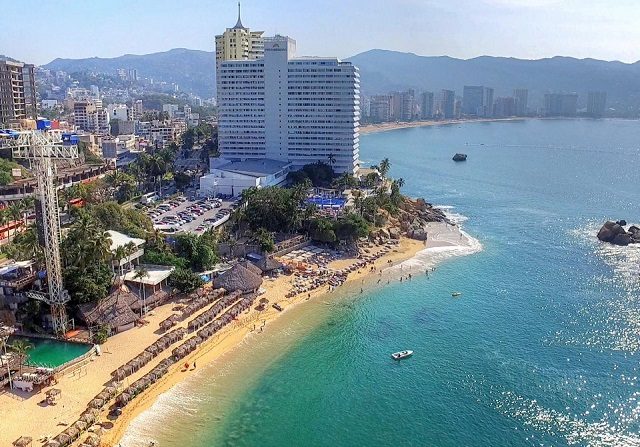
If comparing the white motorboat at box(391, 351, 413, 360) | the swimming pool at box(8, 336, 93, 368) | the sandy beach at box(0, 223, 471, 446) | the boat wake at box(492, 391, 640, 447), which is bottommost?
the boat wake at box(492, 391, 640, 447)

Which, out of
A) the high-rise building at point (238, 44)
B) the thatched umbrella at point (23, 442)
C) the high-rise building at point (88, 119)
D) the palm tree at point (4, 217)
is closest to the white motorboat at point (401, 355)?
the thatched umbrella at point (23, 442)

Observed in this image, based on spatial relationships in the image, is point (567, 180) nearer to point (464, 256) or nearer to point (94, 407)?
point (464, 256)

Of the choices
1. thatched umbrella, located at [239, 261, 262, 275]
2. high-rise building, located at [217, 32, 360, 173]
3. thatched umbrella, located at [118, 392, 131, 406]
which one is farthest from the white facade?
thatched umbrella, located at [118, 392, 131, 406]

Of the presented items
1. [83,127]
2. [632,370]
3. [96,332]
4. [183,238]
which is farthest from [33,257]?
[83,127]

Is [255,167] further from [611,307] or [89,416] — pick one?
[89,416]

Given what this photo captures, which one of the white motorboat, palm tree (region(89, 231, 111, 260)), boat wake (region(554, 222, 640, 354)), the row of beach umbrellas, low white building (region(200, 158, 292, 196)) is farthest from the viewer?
low white building (region(200, 158, 292, 196))

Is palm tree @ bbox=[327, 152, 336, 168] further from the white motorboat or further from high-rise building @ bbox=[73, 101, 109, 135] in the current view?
high-rise building @ bbox=[73, 101, 109, 135]

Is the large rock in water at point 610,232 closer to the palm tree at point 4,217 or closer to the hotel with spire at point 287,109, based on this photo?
the hotel with spire at point 287,109

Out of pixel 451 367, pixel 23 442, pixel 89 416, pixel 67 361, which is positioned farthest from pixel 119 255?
pixel 451 367
